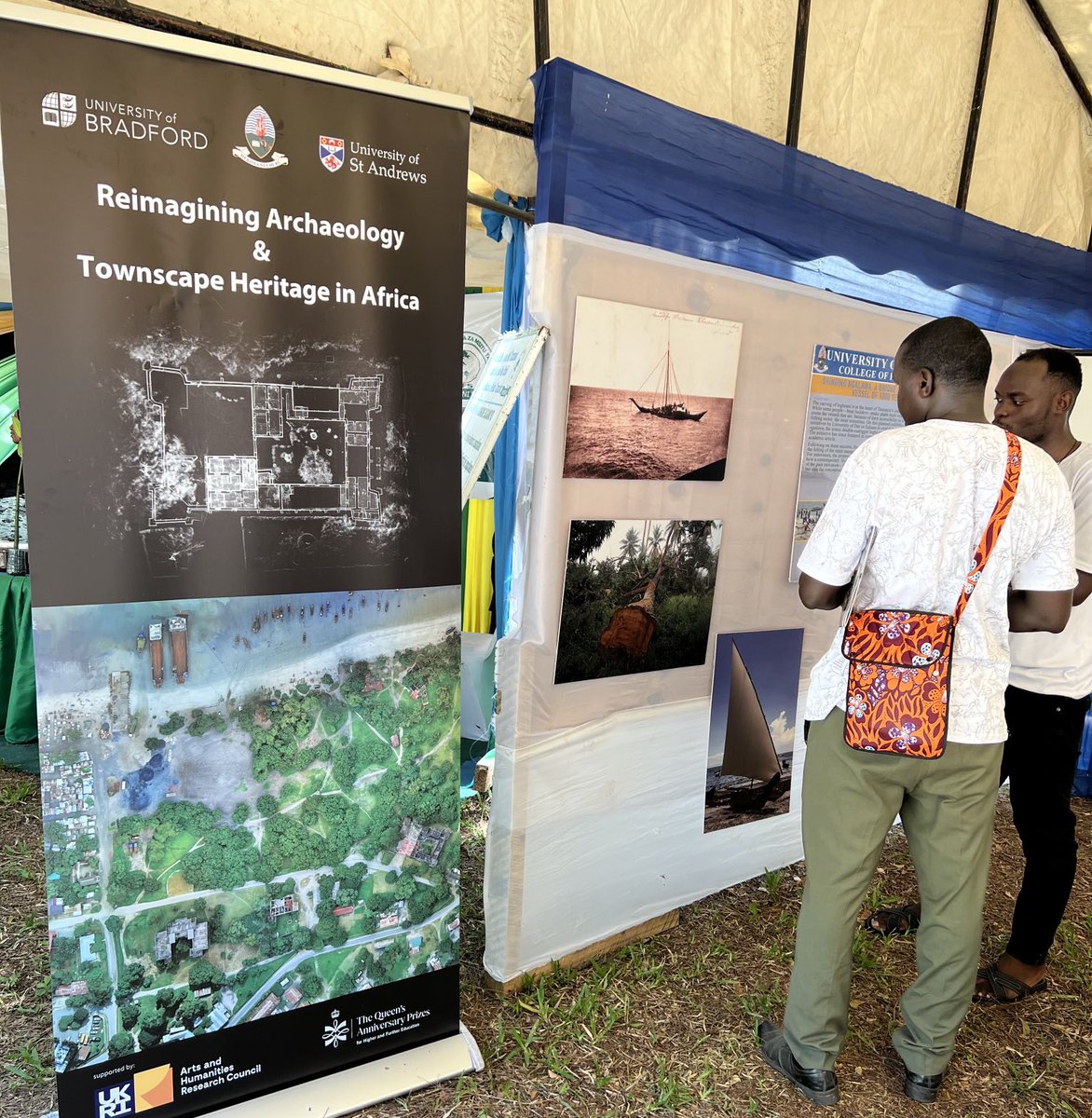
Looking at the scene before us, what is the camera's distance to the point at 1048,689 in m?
2.04

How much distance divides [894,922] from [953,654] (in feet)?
4.64

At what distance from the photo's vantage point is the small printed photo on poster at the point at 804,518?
251 centimetres

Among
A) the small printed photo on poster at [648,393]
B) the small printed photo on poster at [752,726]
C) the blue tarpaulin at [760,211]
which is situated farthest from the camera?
the small printed photo on poster at [752,726]

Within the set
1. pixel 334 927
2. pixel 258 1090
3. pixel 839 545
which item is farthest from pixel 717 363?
pixel 258 1090

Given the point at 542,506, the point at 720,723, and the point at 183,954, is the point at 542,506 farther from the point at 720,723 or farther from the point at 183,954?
the point at 183,954

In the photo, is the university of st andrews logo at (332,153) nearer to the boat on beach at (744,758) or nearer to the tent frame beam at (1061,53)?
the boat on beach at (744,758)

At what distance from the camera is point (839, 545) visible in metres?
1.57

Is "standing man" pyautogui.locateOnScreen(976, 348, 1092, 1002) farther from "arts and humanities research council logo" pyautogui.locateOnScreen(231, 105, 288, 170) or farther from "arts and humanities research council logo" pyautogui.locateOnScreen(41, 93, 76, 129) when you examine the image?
"arts and humanities research council logo" pyautogui.locateOnScreen(41, 93, 76, 129)

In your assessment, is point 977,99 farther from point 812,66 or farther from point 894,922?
A: point 894,922

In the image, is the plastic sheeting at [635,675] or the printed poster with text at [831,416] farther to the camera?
the printed poster with text at [831,416]

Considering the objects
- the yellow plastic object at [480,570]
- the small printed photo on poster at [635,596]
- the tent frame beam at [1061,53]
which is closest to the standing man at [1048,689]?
the small printed photo on poster at [635,596]

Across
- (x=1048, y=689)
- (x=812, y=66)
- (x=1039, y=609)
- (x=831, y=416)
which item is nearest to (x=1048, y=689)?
(x=1048, y=689)

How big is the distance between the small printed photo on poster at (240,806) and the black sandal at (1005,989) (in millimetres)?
1495

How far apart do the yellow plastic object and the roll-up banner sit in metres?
1.85
